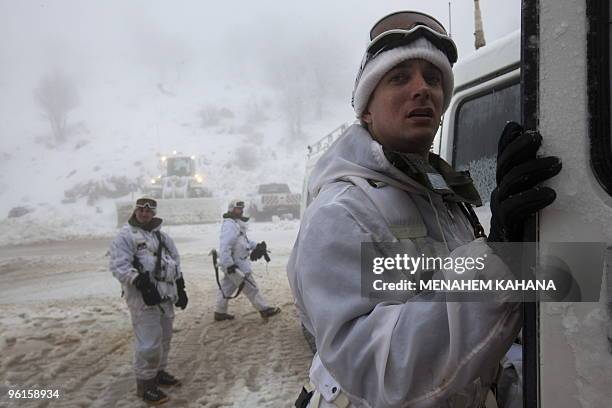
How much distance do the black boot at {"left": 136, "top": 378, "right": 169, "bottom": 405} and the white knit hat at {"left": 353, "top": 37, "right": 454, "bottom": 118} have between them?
3.88 meters

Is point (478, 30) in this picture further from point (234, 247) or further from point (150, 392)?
point (234, 247)

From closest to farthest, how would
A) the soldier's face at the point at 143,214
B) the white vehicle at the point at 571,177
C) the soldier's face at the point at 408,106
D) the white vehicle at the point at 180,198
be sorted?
the white vehicle at the point at 571,177 < the soldier's face at the point at 408,106 < the soldier's face at the point at 143,214 < the white vehicle at the point at 180,198

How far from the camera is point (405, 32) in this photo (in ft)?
3.95

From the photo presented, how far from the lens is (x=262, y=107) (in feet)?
211

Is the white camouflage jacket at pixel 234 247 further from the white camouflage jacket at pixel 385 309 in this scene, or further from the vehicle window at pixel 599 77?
the vehicle window at pixel 599 77

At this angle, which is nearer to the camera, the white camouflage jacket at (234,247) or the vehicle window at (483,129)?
the vehicle window at (483,129)

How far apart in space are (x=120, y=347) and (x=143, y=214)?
1916mm

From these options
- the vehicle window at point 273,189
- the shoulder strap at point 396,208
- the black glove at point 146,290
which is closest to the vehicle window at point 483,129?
the shoulder strap at point 396,208

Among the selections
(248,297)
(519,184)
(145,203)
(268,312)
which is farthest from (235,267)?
(519,184)

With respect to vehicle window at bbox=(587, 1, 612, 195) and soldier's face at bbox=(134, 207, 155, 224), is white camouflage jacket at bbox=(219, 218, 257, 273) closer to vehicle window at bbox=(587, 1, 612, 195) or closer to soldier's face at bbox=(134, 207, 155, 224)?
soldier's face at bbox=(134, 207, 155, 224)

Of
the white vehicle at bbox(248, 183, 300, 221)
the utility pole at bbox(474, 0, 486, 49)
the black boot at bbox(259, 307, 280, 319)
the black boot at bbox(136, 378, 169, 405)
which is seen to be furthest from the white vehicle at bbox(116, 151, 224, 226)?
the utility pole at bbox(474, 0, 486, 49)

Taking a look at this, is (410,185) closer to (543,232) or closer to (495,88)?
(543,232)

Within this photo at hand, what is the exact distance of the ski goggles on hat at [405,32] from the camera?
121cm

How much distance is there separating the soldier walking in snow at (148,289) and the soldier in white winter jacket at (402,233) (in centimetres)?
339
